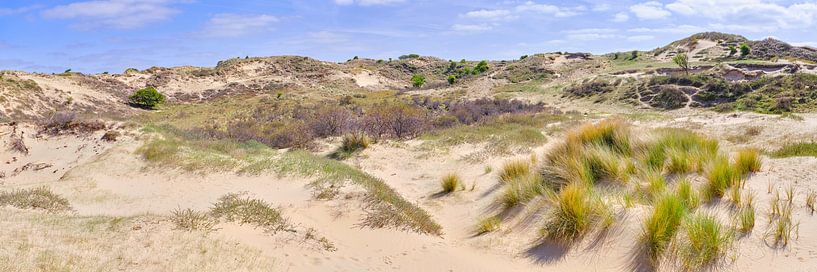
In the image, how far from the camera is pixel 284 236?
6.14 m

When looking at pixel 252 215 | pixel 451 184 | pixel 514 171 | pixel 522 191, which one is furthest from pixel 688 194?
pixel 252 215

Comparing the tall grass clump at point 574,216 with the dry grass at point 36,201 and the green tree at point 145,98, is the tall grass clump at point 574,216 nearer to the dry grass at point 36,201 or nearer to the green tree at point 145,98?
the dry grass at point 36,201

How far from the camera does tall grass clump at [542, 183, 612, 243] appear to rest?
593 cm

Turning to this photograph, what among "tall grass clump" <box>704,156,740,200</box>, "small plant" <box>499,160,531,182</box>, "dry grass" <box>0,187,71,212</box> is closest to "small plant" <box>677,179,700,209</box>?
"tall grass clump" <box>704,156,740,200</box>

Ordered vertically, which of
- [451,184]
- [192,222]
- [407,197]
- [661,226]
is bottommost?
[407,197]

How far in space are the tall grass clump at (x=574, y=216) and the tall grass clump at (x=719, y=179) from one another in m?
1.56

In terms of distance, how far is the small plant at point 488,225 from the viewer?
7.09 m

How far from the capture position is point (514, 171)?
948cm

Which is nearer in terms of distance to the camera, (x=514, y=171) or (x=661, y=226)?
(x=661, y=226)

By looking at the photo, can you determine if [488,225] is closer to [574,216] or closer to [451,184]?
[574,216]

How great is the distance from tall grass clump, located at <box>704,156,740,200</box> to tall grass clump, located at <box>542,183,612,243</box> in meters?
1.56

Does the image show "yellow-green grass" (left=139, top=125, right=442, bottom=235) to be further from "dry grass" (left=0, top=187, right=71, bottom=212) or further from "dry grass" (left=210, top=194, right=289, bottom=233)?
"dry grass" (left=0, top=187, right=71, bottom=212)

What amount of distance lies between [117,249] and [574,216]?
17.6 feet

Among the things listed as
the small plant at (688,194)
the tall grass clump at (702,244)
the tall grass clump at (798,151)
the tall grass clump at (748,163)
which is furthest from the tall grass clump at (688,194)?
the tall grass clump at (798,151)
